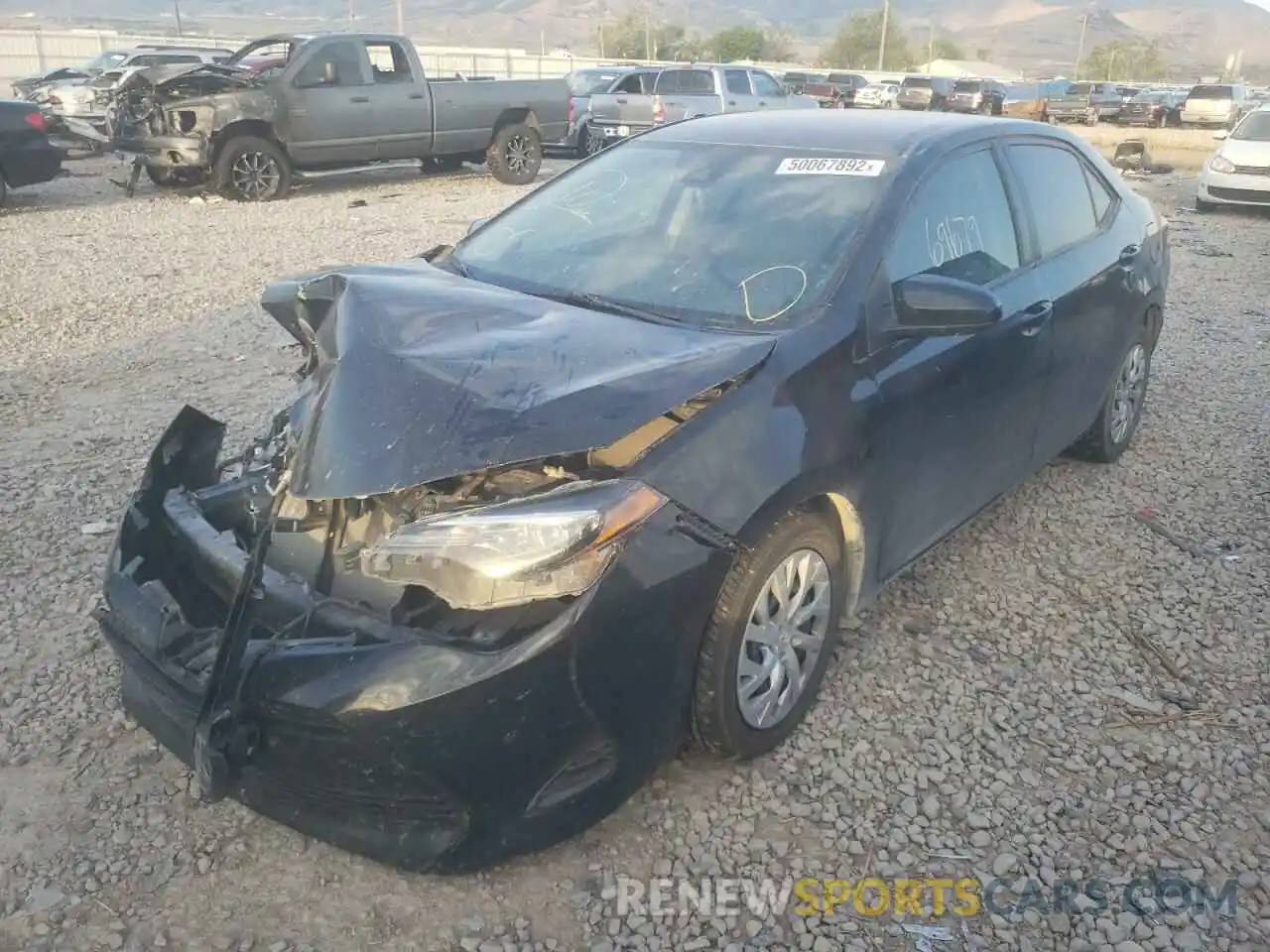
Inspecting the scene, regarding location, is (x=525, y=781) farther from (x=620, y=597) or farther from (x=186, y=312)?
(x=186, y=312)

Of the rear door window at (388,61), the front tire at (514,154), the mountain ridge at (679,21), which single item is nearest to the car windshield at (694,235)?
the rear door window at (388,61)

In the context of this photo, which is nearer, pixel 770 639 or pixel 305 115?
pixel 770 639

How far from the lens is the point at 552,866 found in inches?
103

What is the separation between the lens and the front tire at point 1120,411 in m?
4.99

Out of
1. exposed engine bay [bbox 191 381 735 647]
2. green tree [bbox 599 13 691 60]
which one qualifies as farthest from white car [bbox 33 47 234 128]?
green tree [bbox 599 13 691 60]

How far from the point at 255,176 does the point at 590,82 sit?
8083 millimetres

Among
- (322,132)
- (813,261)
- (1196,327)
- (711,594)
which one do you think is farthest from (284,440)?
(322,132)

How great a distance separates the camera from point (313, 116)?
42.4 feet

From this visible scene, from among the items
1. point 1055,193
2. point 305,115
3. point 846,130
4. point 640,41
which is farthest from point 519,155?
point 640,41

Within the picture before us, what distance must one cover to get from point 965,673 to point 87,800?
8.76ft

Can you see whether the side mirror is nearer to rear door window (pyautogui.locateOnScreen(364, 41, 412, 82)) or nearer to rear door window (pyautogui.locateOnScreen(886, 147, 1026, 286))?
rear door window (pyautogui.locateOnScreen(886, 147, 1026, 286))

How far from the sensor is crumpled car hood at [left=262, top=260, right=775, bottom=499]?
93.4 inches

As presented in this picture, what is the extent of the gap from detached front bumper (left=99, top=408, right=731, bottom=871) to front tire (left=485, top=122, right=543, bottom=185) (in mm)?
13402

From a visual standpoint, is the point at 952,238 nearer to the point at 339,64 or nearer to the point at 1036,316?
the point at 1036,316
